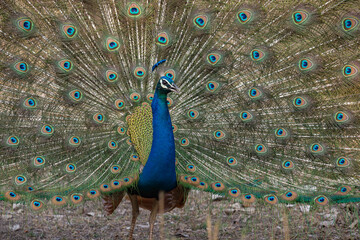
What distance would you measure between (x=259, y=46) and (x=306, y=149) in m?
0.85

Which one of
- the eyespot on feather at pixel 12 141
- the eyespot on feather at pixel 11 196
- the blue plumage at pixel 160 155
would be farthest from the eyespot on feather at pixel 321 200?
the eyespot on feather at pixel 12 141

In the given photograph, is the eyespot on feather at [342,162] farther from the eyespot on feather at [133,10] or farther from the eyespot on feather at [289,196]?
the eyespot on feather at [133,10]

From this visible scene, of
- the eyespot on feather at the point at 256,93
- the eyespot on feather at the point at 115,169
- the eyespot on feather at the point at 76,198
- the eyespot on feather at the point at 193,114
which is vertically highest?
the eyespot on feather at the point at 256,93

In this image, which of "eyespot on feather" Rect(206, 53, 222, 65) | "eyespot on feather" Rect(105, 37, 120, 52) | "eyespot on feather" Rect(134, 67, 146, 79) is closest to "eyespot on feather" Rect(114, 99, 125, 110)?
"eyespot on feather" Rect(134, 67, 146, 79)

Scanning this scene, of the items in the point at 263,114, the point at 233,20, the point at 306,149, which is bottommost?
the point at 306,149

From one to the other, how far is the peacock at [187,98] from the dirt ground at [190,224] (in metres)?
0.70

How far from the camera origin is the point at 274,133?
10.7 feet

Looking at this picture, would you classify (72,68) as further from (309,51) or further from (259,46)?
(309,51)

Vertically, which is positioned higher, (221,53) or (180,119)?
(221,53)

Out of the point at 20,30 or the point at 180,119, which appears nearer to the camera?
the point at 20,30

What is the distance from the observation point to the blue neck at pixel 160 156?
2.90 m

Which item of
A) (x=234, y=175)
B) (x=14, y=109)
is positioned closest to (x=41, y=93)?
(x=14, y=109)

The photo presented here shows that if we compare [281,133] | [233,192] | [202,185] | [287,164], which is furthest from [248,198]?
[281,133]

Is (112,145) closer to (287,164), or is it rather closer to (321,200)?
(287,164)
